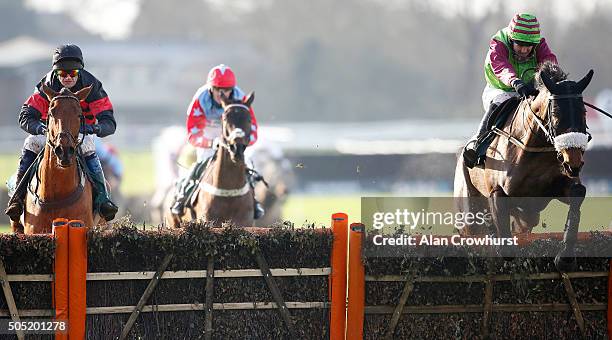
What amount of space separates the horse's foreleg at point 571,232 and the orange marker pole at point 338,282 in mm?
1414

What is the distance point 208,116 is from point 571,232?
4.47 metres

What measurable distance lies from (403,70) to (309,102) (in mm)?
A: 3858

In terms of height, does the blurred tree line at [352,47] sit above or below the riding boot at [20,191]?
above

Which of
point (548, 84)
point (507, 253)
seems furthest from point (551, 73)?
point (507, 253)

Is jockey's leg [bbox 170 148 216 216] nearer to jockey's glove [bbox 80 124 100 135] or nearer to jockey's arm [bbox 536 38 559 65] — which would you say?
jockey's glove [bbox 80 124 100 135]

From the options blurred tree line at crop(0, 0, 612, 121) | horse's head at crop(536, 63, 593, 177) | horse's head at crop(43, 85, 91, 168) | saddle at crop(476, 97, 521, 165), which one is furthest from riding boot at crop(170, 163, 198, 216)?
blurred tree line at crop(0, 0, 612, 121)

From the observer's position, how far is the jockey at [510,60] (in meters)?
7.58

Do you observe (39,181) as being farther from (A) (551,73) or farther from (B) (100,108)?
(A) (551,73)

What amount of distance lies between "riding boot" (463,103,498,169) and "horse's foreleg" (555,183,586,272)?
3.09 ft

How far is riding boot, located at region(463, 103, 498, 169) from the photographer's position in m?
7.65

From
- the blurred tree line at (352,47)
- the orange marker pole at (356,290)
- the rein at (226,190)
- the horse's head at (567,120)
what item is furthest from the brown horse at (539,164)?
the blurred tree line at (352,47)

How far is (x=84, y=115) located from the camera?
7.34m

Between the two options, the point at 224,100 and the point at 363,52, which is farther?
the point at 363,52

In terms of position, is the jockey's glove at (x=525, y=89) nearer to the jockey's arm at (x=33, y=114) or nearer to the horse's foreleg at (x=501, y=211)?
the horse's foreleg at (x=501, y=211)
